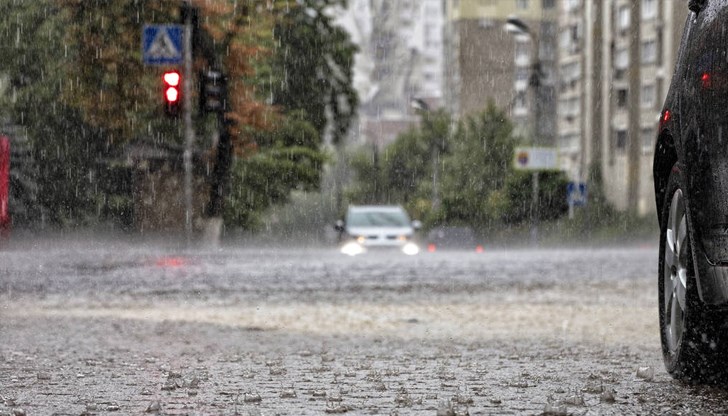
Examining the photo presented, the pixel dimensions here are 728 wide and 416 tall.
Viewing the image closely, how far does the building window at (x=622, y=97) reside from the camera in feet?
249

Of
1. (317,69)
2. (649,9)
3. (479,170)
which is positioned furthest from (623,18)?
(317,69)

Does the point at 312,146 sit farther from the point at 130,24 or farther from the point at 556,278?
the point at 556,278

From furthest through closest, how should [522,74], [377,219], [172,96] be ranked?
[522,74]
[377,219]
[172,96]

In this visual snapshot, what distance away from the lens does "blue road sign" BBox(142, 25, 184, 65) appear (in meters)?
23.8

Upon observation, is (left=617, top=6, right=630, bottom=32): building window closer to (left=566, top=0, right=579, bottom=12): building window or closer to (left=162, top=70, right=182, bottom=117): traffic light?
(left=566, top=0, right=579, bottom=12): building window

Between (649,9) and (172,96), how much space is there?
52.8 metres

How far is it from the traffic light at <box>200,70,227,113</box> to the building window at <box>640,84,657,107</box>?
160ft

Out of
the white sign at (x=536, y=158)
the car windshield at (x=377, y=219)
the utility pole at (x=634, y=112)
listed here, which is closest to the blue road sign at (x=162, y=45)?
the car windshield at (x=377, y=219)

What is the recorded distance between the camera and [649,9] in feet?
239

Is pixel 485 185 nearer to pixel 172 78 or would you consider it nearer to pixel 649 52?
pixel 649 52

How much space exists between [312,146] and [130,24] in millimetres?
17221

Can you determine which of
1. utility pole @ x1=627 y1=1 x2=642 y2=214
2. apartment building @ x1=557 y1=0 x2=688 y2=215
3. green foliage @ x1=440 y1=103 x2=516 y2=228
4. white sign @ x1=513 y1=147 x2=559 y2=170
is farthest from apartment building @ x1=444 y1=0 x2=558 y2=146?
white sign @ x1=513 y1=147 x2=559 y2=170

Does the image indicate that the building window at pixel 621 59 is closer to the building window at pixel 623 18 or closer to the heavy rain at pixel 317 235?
the heavy rain at pixel 317 235

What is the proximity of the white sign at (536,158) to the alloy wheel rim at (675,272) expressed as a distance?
5736 centimetres
